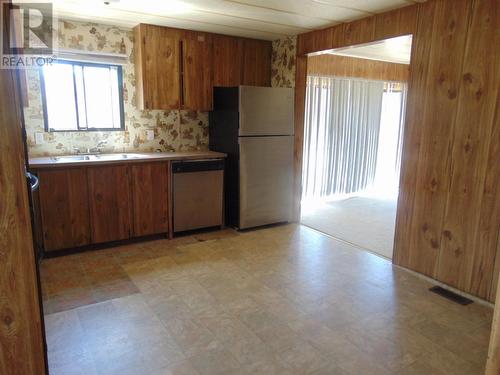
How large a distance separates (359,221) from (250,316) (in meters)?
2.74

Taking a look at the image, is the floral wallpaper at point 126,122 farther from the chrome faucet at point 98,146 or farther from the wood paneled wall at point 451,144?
the wood paneled wall at point 451,144

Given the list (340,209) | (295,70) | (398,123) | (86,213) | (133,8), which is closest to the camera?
(133,8)

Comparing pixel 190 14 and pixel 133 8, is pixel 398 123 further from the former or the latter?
pixel 133 8

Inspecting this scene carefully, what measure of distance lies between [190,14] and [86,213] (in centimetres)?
214

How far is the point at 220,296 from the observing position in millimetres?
2771

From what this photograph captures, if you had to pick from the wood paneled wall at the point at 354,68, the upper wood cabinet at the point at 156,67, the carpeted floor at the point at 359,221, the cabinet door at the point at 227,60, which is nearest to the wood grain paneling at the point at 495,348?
the carpeted floor at the point at 359,221

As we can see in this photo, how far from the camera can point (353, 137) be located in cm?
597

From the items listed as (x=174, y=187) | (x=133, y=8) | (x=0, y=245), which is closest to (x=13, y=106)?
(x=0, y=245)

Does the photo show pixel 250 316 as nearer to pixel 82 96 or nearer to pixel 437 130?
pixel 437 130

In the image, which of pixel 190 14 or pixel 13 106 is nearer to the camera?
pixel 13 106

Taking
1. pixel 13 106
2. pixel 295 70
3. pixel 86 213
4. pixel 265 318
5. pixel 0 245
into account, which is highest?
pixel 295 70

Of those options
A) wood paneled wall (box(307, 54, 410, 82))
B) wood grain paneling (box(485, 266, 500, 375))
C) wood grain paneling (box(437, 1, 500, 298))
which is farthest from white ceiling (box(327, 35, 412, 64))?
wood grain paneling (box(485, 266, 500, 375))

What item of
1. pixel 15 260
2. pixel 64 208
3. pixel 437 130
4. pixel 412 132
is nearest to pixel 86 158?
pixel 64 208

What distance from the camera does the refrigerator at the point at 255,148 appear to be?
13.3ft
